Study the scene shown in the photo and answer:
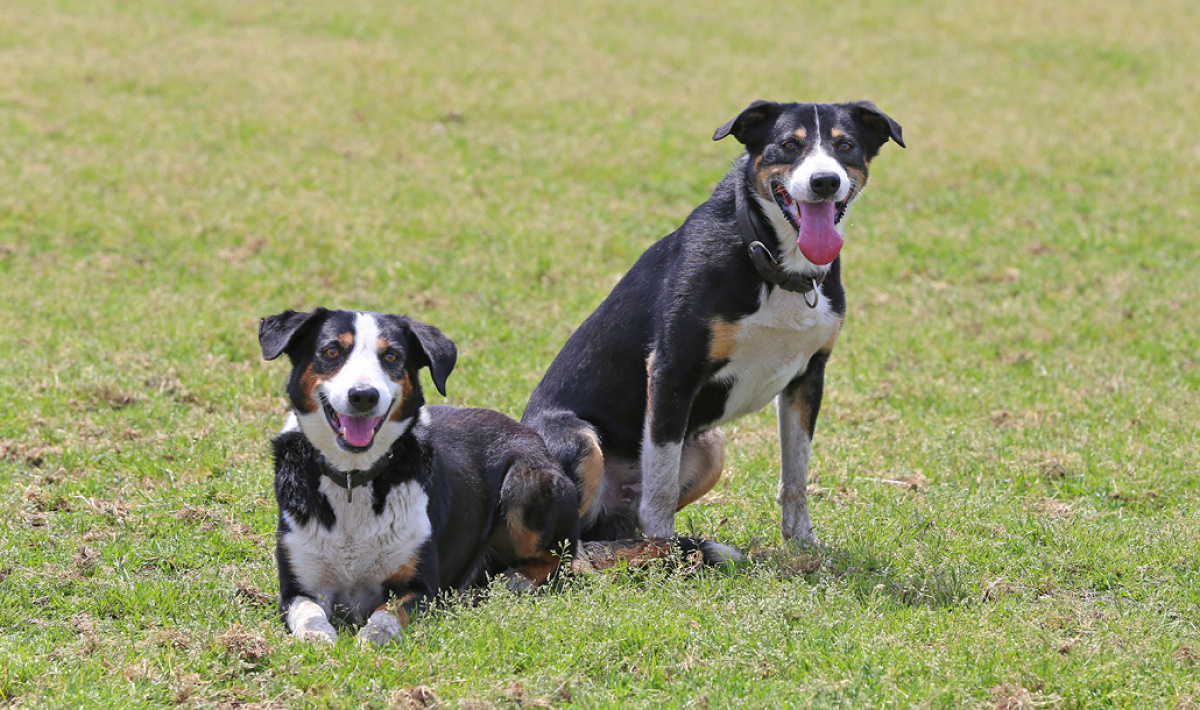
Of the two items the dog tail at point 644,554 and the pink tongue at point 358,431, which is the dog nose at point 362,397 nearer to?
the pink tongue at point 358,431

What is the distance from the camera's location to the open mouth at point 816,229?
5348 millimetres

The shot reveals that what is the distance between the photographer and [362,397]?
4.56m

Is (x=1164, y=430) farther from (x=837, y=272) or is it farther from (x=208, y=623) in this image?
(x=208, y=623)

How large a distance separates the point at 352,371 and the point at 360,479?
48cm

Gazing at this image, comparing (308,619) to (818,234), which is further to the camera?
(818,234)

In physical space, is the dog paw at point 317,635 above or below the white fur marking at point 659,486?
below

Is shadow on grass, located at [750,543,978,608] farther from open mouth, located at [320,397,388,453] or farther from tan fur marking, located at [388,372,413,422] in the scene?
open mouth, located at [320,397,388,453]

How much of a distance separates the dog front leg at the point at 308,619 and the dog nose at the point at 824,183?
2.69 m

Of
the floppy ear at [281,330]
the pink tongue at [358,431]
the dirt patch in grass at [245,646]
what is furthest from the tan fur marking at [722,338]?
the dirt patch in grass at [245,646]

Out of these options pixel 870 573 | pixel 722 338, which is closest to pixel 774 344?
pixel 722 338

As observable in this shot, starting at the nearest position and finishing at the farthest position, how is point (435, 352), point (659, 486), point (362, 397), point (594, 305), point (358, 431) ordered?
point (362, 397)
point (358, 431)
point (435, 352)
point (659, 486)
point (594, 305)

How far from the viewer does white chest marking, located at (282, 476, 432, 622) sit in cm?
479

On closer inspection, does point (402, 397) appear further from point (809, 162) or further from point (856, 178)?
point (856, 178)

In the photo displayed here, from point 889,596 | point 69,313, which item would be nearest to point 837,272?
point 889,596
